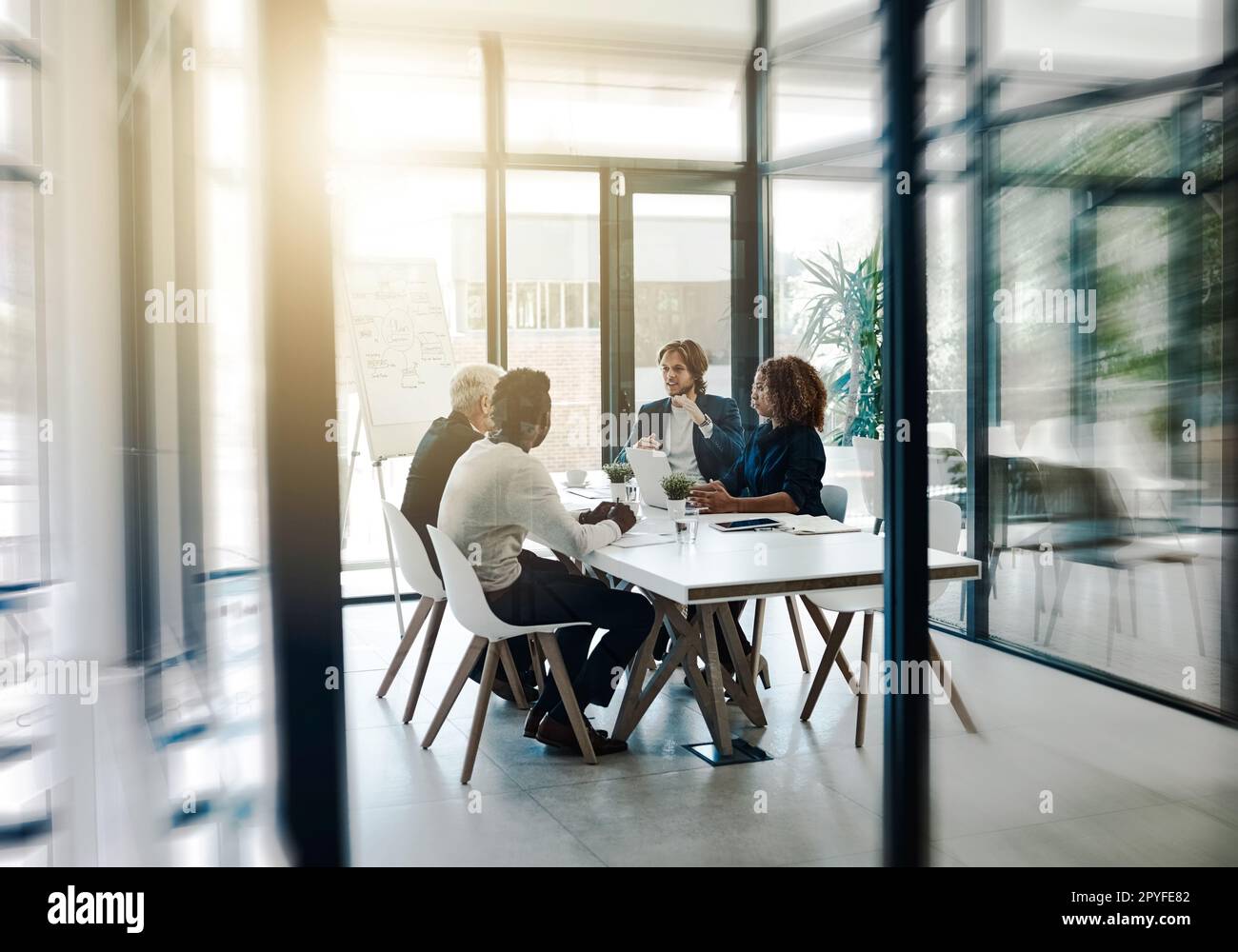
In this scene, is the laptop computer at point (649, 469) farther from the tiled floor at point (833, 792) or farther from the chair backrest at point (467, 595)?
the chair backrest at point (467, 595)

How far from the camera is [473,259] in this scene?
6.82m

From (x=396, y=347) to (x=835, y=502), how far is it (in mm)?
2666

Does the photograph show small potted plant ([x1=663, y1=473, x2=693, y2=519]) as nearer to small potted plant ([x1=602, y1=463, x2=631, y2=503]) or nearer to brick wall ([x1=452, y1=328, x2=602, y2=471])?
small potted plant ([x1=602, y1=463, x2=631, y2=503])

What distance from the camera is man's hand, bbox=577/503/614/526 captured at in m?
4.14

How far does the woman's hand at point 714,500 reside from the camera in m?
4.75

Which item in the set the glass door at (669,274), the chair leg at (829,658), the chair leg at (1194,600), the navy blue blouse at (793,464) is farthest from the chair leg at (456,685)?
the glass door at (669,274)

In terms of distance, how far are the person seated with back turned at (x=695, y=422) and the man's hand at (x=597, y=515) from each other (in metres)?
1.18

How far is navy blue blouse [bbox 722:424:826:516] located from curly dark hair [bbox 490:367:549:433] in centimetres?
121

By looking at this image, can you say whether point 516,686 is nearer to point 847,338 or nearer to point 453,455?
point 453,455

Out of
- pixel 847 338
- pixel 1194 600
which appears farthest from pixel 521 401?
pixel 847 338

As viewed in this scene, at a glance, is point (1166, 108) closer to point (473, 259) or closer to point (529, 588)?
Answer: point (529, 588)

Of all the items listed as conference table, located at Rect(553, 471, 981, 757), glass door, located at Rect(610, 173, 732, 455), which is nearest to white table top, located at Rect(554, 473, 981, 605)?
conference table, located at Rect(553, 471, 981, 757)
